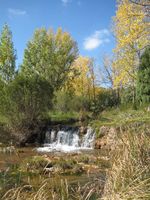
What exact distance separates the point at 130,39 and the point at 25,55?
54.7 feet

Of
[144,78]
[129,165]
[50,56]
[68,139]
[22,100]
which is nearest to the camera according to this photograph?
[129,165]

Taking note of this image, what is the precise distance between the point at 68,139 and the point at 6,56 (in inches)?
454

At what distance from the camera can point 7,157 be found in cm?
1445

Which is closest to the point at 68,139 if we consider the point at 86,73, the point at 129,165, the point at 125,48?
the point at 125,48

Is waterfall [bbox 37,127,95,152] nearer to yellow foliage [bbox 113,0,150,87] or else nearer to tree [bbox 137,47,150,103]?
tree [bbox 137,47,150,103]

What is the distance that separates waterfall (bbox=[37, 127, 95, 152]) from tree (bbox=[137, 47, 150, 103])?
3.80 metres

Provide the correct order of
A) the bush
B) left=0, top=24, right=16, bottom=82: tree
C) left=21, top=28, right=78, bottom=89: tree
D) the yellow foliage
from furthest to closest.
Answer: left=21, top=28, right=78, bottom=89: tree
left=0, top=24, right=16, bottom=82: tree
the yellow foliage
the bush

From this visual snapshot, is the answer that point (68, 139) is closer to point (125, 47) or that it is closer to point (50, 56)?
point (125, 47)

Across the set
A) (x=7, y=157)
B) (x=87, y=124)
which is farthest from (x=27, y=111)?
(x=7, y=157)

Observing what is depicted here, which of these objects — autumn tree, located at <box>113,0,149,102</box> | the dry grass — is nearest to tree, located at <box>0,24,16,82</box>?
autumn tree, located at <box>113,0,149,102</box>

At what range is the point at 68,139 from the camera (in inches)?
822

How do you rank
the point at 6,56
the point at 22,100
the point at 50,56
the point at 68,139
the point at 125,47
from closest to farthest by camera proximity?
the point at 22,100 → the point at 68,139 → the point at 125,47 → the point at 6,56 → the point at 50,56

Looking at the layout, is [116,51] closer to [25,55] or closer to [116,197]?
[25,55]

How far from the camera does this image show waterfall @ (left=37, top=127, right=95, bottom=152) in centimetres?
1981
